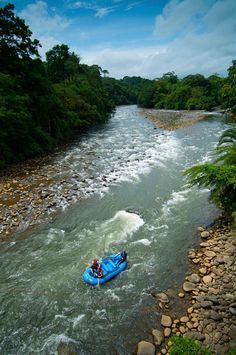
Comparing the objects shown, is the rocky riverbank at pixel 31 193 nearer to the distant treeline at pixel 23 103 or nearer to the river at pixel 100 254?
the river at pixel 100 254

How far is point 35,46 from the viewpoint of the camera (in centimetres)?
2145

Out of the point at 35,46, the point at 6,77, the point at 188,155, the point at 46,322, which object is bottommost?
the point at 46,322

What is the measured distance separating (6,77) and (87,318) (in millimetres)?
17356

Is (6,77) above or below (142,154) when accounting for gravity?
above

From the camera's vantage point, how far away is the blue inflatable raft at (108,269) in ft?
24.6

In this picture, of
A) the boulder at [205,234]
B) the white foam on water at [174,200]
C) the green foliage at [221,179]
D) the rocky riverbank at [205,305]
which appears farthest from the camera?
the white foam on water at [174,200]

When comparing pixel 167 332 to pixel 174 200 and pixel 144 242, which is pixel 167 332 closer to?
pixel 144 242

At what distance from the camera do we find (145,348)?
215 inches

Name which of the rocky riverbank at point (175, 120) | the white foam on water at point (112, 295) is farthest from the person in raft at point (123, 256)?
the rocky riverbank at point (175, 120)

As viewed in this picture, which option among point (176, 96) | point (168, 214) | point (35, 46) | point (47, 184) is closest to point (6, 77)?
point (35, 46)

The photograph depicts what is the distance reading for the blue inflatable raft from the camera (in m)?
7.50

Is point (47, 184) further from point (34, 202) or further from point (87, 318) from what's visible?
point (87, 318)

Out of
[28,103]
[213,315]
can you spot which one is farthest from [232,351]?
[28,103]

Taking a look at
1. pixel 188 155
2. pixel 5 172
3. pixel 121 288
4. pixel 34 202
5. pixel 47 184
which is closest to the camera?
pixel 121 288
